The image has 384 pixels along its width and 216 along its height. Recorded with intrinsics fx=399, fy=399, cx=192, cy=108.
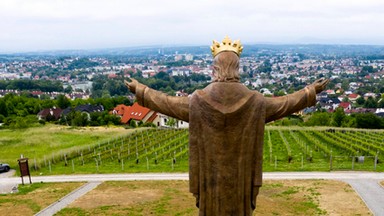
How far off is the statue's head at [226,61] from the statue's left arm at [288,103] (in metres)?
0.69

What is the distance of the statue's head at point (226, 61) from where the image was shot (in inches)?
234

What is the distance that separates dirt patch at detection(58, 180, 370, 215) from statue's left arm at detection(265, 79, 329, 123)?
1361 cm

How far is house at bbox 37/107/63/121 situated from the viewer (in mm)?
67894

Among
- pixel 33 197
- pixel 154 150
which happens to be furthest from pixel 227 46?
pixel 154 150

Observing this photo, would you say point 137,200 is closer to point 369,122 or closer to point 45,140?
point 45,140

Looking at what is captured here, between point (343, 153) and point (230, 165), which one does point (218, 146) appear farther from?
point (343, 153)

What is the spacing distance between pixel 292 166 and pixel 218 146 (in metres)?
25.1

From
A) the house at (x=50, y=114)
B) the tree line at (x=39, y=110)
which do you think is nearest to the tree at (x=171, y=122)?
the tree line at (x=39, y=110)

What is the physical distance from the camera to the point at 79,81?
19400cm

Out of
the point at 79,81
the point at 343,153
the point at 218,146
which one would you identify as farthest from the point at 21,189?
the point at 79,81

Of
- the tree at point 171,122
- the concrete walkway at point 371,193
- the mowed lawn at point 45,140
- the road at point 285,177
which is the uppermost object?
the concrete walkway at point 371,193

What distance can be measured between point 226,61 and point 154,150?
31.9m

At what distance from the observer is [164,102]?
634 centimetres

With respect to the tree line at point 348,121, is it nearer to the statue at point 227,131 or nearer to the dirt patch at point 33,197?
the dirt patch at point 33,197
